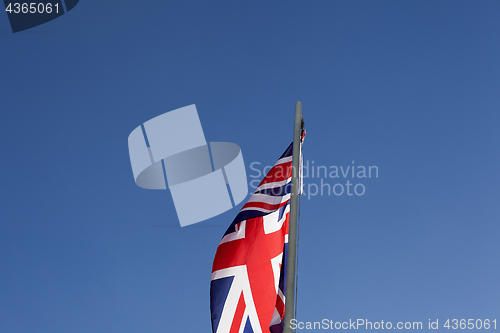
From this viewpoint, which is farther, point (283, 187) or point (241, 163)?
point (241, 163)

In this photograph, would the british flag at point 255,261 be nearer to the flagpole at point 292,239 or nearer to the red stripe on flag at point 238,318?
the red stripe on flag at point 238,318

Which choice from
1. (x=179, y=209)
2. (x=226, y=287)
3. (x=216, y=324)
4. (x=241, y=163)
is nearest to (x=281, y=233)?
(x=226, y=287)

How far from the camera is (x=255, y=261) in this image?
33.2ft

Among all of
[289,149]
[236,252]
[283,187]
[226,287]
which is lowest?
[226,287]

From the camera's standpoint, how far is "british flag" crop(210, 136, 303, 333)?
32.4 ft

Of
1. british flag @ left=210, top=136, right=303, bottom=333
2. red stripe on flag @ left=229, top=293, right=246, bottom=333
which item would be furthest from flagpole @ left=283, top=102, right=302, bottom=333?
red stripe on flag @ left=229, top=293, right=246, bottom=333

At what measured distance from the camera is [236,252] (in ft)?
34.1

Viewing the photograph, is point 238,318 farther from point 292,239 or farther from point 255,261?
point 292,239

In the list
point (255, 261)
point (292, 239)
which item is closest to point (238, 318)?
point (255, 261)

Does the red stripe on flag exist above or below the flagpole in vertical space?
below

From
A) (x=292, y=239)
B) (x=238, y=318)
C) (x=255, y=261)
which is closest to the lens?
(x=292, y=239)

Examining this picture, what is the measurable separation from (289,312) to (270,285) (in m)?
2.78

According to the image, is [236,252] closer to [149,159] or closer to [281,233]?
[281,233]

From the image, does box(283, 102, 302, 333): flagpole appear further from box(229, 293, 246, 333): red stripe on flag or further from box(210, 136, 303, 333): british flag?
box(229, 293, 246, 333): red stripe on flag
